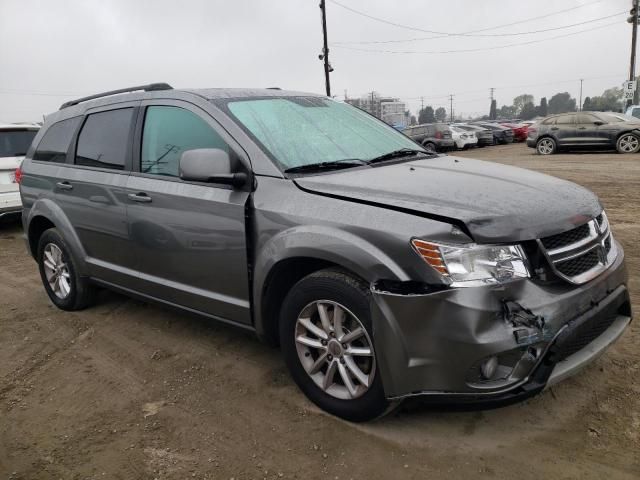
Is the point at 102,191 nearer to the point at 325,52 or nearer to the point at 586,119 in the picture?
the point at 586,119

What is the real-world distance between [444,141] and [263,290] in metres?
22.8

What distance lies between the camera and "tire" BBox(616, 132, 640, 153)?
16.7 m

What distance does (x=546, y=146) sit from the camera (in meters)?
Answer: 18.5

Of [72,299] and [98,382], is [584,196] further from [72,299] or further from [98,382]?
[72,299]

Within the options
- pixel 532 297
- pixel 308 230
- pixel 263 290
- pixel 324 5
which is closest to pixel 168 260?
pixel 263 290

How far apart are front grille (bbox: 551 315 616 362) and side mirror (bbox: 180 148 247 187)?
72.3 inches

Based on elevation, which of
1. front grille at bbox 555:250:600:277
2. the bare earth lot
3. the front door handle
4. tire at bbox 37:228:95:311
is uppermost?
the front door handle

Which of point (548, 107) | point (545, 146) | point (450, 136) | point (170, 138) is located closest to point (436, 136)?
point (450, 136)

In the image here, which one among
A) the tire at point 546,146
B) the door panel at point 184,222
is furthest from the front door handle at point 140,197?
the tire at point 546,146

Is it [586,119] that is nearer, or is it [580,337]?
[580,337]

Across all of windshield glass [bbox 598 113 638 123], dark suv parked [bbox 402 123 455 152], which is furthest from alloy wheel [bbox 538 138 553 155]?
dark suv parked [bbox 402 123 455 152]

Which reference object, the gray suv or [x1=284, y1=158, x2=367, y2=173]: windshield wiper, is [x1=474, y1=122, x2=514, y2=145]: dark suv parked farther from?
[x1=284, y1=158, x2=367, y2=173]: windshield wiper

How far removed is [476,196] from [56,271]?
3882 mm

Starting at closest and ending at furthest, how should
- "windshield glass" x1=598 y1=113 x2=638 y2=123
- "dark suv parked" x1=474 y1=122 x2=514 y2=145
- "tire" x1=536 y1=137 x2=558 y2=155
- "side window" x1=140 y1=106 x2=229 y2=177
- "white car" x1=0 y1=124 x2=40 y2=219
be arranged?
"side window" x1=140 y1=106 x2=229 y2=177, "white car" x1=0 y1=124 x2=40 y2=219, "windshield glass" x1=598 y1=113 x2=638 y2=123, "tire" x1=536 y1=137 x2=558 y2=155, "dark suv parked" x1=474 y1=122 x2=514 y2=145
